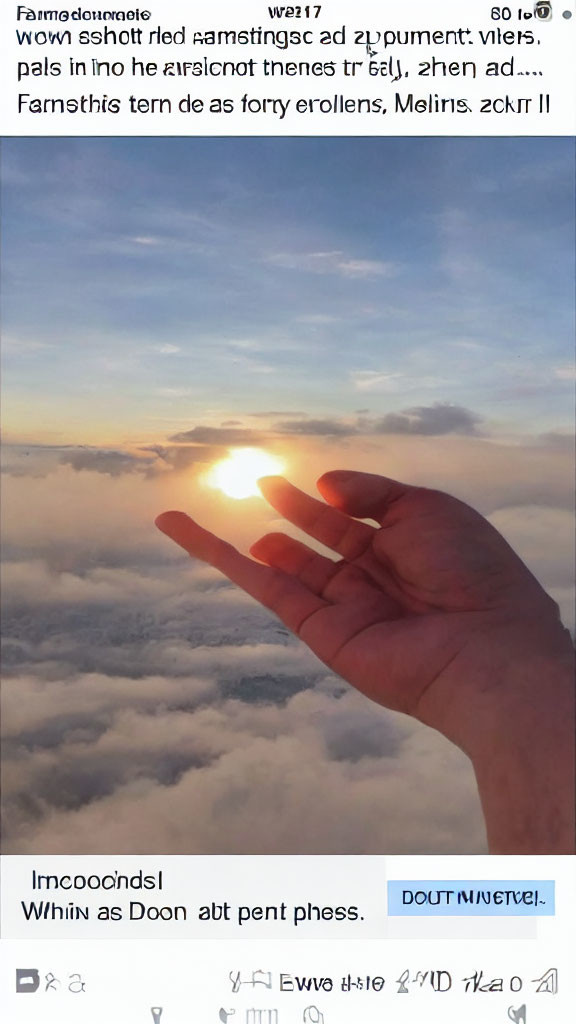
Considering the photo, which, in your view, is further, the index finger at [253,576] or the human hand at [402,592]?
the index finger at [253,576]

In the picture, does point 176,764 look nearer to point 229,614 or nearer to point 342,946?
point 229,614

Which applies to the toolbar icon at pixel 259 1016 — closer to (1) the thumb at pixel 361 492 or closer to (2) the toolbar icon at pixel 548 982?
(2) the toolbar icon at pixel 548 982

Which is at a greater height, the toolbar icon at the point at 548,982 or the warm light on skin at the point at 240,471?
the warm light on skin at the point at 240,471

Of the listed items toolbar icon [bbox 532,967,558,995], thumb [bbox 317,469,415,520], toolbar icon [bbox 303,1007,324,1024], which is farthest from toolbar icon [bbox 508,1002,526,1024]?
thumb [bbox 317,469,415,520]

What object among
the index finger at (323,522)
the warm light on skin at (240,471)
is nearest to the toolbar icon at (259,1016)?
the index finger at (323,522)

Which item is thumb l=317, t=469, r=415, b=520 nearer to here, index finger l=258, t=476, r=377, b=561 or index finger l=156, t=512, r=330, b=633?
index finger l=258, t=476, r=377, b=561

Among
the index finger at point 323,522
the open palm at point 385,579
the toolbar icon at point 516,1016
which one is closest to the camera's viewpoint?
the toolbar icon at point 516,1016
